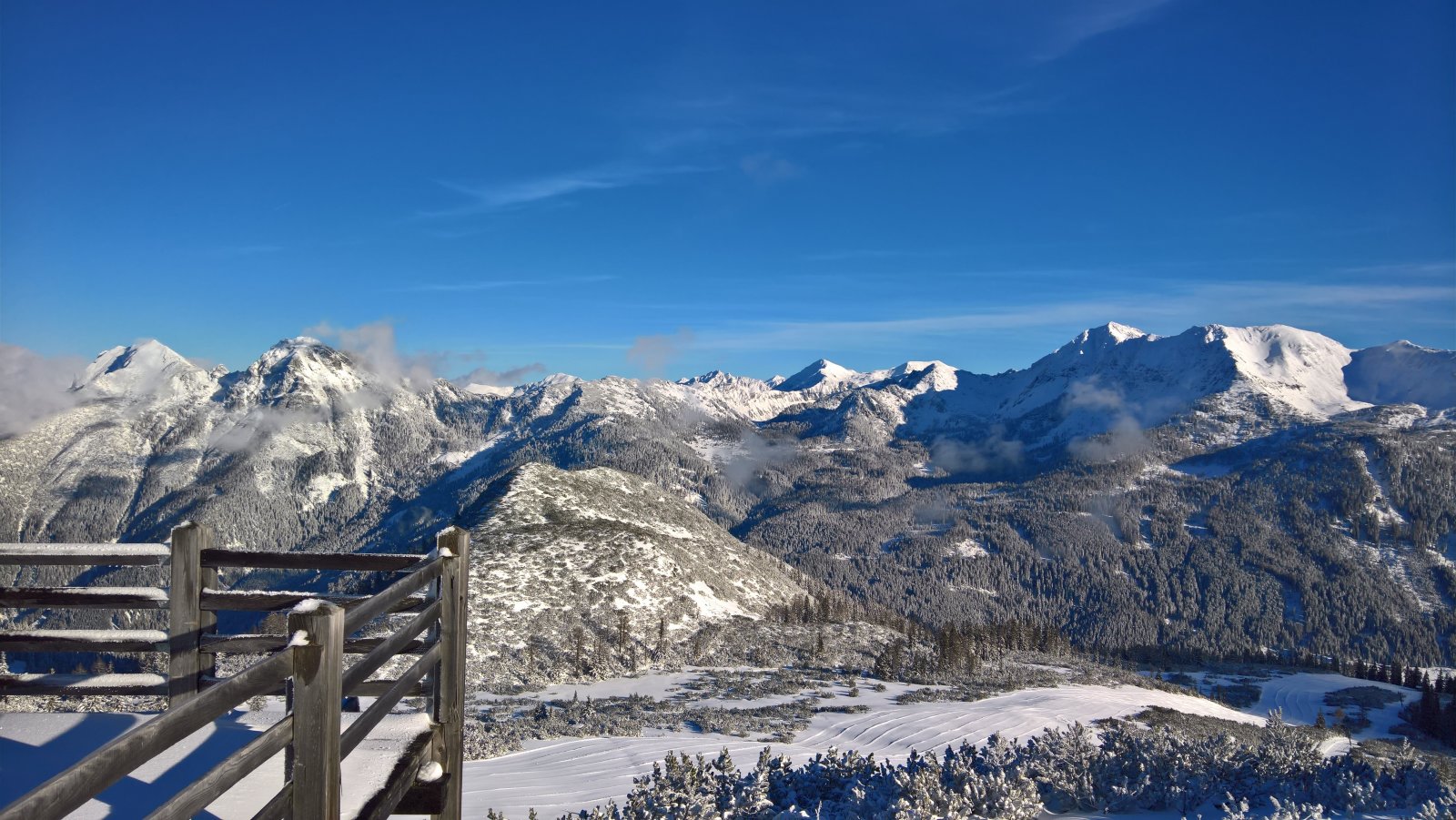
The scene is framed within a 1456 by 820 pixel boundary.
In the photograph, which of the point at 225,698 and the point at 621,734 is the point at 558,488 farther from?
the point at 225,698

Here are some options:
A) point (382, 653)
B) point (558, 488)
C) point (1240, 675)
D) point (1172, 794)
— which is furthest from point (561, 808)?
point (1240, 675)

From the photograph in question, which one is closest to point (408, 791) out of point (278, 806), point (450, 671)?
point (450, 671)

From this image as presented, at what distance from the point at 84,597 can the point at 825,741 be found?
104 ft

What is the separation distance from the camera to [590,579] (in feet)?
251

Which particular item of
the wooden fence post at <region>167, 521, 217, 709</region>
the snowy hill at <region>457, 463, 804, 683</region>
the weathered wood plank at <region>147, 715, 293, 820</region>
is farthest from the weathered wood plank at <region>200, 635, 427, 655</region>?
the snowy hill at <region>457, 463, 804, 683</region>

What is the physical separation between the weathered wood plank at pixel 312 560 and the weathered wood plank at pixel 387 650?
661mm

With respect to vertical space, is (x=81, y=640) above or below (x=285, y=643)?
below

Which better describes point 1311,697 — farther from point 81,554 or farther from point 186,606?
point 81,554

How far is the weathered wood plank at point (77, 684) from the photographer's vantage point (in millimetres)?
6180

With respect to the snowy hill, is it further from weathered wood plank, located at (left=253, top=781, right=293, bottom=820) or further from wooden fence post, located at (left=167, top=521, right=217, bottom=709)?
weathered wood plank, located at (left=253, top=781, right=293, bottom=820)

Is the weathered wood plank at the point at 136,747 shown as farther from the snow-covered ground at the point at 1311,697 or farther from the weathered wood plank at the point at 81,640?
the snow-covered ground at the point at 1311,697

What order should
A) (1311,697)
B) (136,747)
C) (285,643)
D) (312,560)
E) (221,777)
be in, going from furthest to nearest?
1. (1311,697)
2. (312,560)
3. (285,643)
4. (221,777)
5. (136,747)

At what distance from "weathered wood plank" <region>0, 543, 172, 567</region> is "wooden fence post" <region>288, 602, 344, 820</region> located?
376 centimetres

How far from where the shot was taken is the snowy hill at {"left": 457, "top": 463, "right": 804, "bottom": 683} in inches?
2456
